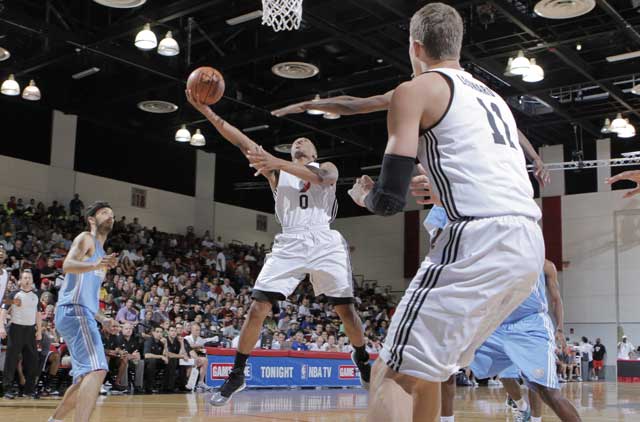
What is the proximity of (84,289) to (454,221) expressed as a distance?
152 inches

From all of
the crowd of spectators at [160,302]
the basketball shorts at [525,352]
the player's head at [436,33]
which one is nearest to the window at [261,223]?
the crowd of spectators at [160,302]

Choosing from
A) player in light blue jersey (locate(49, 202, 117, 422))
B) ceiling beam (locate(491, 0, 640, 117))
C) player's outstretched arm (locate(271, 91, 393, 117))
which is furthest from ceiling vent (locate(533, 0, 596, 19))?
player's outstretched arm (locate(271, 91, 393, 117))

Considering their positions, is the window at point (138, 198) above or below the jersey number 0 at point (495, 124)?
above

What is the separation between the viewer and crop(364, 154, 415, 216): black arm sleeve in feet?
8.78

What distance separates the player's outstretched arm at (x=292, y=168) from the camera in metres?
5.12

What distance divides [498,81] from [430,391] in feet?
60.0

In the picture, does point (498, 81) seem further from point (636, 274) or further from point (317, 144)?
point (636, 274)

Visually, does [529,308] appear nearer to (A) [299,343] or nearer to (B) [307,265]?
(B) [307,265]

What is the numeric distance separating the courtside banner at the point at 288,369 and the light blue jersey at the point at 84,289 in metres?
8.86

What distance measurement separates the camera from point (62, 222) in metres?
20.8

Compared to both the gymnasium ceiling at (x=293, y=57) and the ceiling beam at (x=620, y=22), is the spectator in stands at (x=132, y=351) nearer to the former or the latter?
the gymnasium ceiling at (x=293, y=57)

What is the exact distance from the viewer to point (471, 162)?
109 inches

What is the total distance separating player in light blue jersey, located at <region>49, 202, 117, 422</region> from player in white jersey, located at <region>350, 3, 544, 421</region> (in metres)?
3.43

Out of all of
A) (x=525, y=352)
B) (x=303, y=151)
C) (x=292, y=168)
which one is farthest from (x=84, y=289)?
(x=525, y=352)
